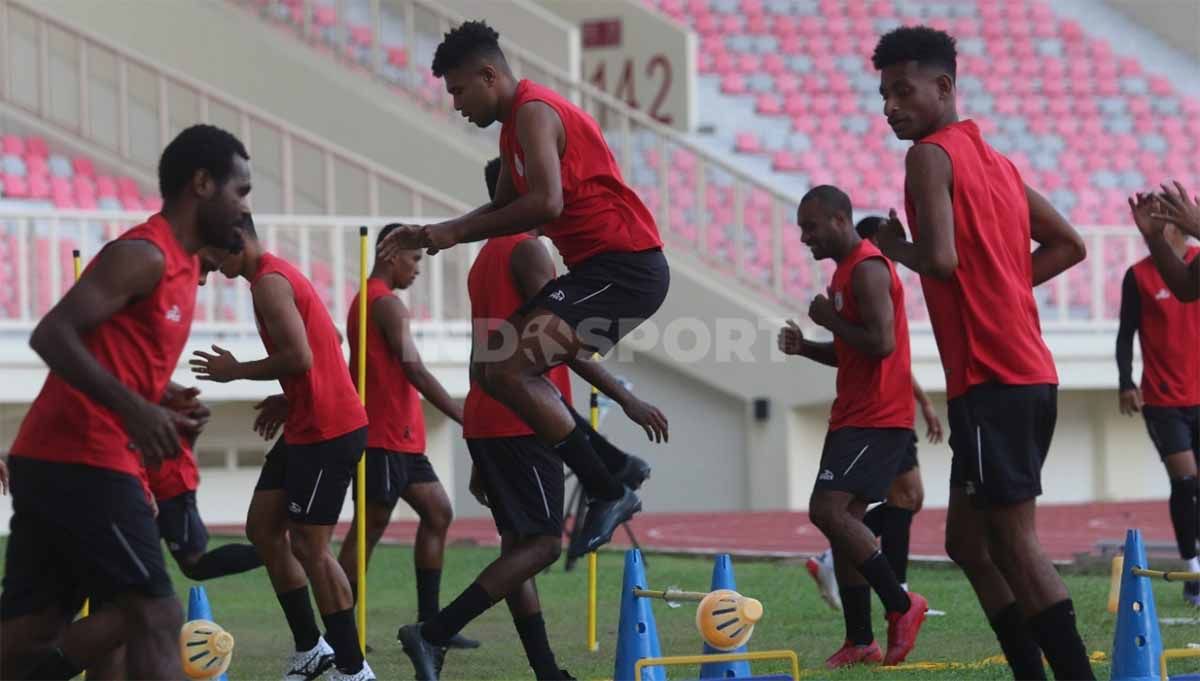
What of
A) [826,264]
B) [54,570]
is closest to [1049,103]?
[826,264]

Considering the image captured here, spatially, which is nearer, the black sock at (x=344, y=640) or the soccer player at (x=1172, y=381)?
the black sock at (x=344, y=640)

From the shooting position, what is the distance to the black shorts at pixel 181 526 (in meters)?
8.98

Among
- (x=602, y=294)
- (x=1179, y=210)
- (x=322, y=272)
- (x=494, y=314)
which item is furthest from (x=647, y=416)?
(x=322, y=272)

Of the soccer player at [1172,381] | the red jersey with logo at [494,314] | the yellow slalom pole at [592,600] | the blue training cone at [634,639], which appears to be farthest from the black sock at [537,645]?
the soccer player at [1172,381]

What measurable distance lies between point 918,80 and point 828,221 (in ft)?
6.68

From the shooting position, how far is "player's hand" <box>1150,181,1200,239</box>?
636 centimetres

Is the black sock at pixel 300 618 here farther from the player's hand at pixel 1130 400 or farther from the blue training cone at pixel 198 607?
the player's hand at pixel 1130 400

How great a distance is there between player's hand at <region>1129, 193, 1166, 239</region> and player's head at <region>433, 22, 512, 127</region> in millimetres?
2268

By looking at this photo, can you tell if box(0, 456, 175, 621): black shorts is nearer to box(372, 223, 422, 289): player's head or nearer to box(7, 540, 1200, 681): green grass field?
box(7, 540, 1200, 681): green grass field

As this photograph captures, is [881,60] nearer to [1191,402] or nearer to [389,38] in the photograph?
[1191,402]

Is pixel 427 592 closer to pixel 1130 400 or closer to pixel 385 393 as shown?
pixel 385 393

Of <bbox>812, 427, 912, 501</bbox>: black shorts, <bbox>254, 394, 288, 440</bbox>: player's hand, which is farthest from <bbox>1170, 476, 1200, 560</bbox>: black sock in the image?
<bbox>254, 394, 288, 440</bbox>: player's hand

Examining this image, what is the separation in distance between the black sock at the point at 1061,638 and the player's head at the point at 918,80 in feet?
5.16

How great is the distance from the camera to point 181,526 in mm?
9039
